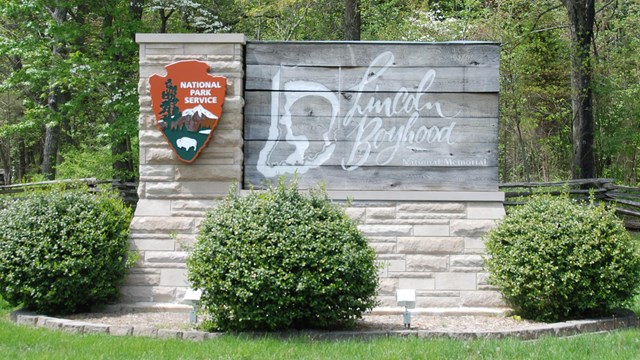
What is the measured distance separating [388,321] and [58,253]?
3.30 metres

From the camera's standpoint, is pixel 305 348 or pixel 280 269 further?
pixel 280 269

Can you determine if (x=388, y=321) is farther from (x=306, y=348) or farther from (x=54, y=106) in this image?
(x=54, y=106)

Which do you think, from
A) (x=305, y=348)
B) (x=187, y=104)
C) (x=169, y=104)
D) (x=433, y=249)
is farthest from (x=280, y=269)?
(x=169, y=104)

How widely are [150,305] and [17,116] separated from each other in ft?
81.4

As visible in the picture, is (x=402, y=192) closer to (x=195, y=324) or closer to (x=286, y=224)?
(x=286, y=224)

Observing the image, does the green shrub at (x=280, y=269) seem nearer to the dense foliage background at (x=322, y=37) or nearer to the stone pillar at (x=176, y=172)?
the stone pillar at (x=176, y=172)

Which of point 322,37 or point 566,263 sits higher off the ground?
point 322,37

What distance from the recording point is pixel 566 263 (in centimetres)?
734

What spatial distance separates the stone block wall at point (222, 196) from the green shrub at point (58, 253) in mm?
474

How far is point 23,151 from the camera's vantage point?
3628 centimetres

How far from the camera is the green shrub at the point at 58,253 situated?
7.59 metres

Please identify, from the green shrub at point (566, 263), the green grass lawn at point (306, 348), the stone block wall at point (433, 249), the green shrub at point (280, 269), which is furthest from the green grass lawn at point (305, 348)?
the stone block wall at point (433, 249)

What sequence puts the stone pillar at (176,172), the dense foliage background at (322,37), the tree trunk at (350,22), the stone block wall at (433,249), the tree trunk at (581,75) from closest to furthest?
the stone block wall at (433,249)
the stone pillar at (176,172)
the dense foliage background at (322,37)
the tree trunk at (581,75)
the tree trunk at (350,22)

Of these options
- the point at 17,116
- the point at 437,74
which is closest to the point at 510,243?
the point at 437,74
